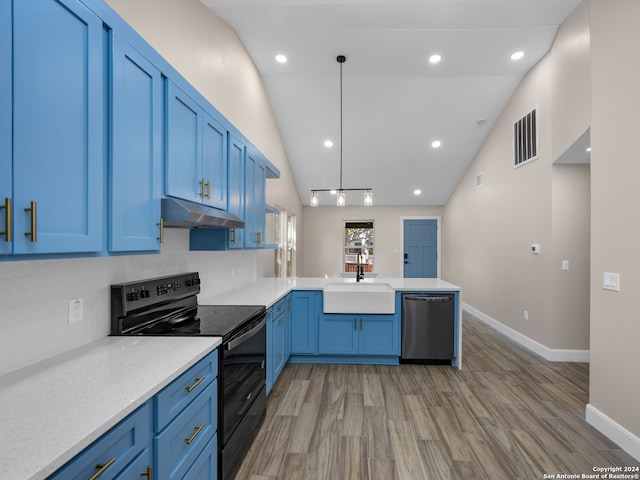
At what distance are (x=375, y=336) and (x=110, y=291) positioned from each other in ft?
8.91

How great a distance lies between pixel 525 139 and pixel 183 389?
16.6 feet

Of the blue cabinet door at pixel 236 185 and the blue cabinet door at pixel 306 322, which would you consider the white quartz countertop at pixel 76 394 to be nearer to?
the blue cabinet door at pixel 236 185

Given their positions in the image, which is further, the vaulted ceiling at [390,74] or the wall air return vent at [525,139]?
the wall air return vent at [525,139]

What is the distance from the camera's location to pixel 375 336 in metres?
3.66

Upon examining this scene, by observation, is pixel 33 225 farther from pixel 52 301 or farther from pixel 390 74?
pixel 390 74

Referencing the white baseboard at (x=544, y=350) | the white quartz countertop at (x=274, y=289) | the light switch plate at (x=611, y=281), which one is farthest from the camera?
the white baseboard at (x=544, y=350)

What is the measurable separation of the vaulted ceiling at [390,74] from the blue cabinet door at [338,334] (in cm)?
320

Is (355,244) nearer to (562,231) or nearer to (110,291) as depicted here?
(562,231)

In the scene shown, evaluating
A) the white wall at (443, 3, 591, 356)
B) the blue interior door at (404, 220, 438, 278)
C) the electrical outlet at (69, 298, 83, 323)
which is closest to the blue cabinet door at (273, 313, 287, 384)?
the electrical outlet at (69, 298, 83, 323)

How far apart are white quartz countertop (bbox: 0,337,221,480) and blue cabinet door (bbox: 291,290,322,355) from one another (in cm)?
209

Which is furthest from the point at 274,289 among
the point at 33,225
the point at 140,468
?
the point at 33,225

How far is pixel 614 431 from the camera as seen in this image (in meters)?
2.27

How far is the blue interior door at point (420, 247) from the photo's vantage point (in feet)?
28.2

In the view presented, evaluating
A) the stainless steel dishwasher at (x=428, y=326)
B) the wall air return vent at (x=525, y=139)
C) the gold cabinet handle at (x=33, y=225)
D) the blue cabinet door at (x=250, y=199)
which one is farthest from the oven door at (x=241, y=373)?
the wall air return vent at (x=525, y=139)
